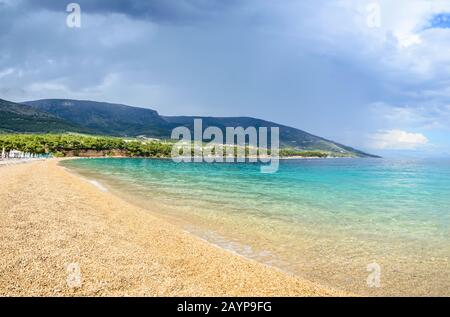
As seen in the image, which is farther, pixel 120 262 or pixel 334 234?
pixel 334 234

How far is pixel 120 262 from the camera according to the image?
1231 centimetres

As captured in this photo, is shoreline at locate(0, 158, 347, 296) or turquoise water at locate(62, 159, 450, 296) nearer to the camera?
shoreline at locate(0, 158, 347, 296)

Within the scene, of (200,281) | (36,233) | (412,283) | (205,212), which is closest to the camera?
(200,281)

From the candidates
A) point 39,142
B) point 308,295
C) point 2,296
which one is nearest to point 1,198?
point 2,296

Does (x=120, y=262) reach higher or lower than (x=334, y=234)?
higher

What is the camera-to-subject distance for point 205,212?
26.2m

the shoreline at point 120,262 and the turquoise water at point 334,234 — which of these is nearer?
the shoreline at point 120,262

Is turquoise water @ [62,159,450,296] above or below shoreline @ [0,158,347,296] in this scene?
below

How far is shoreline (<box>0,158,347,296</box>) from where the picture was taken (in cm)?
1009

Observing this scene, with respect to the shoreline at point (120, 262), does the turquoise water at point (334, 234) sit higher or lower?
lower

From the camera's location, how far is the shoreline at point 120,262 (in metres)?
10.1

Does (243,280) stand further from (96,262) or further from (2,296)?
(2,296)
